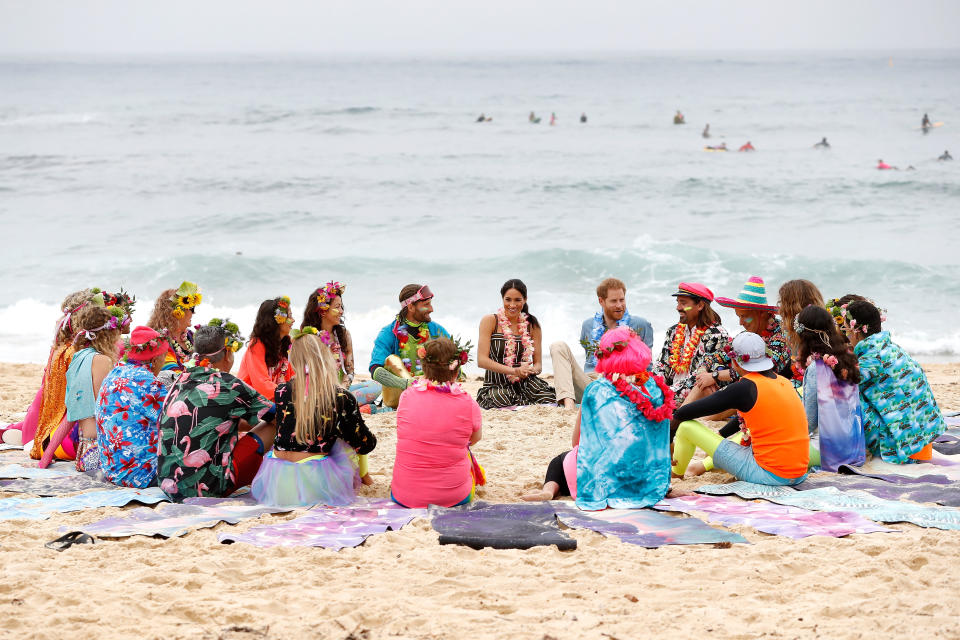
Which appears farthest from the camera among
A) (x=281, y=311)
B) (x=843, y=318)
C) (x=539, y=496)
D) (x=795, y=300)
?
(x=281, y=311)

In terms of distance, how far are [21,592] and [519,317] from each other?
18.4ft

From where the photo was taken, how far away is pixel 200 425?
219 inches

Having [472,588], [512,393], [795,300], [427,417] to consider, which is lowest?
[472,588]

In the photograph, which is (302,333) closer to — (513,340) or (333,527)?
(333,527)

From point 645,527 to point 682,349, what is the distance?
310 cm

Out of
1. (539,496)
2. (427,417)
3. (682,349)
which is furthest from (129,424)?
(682,349)

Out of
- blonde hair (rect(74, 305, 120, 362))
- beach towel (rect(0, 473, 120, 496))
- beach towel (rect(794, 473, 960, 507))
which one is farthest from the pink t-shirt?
blonde hair (rect(74, 305, 120, 362))

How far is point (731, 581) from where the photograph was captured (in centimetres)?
414

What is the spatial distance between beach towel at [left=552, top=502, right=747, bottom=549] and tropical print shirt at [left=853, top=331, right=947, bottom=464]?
2033mm

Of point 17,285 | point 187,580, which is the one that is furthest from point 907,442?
point 17,285

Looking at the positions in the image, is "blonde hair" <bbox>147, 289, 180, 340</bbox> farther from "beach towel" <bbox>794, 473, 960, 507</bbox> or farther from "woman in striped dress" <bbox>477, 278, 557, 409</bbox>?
"beach towel" <bbox>794, 473, 960, 507</bbox>

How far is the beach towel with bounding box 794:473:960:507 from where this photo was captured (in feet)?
17.9

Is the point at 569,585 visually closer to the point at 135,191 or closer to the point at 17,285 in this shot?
the point at 17,285

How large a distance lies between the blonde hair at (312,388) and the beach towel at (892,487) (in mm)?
3115
